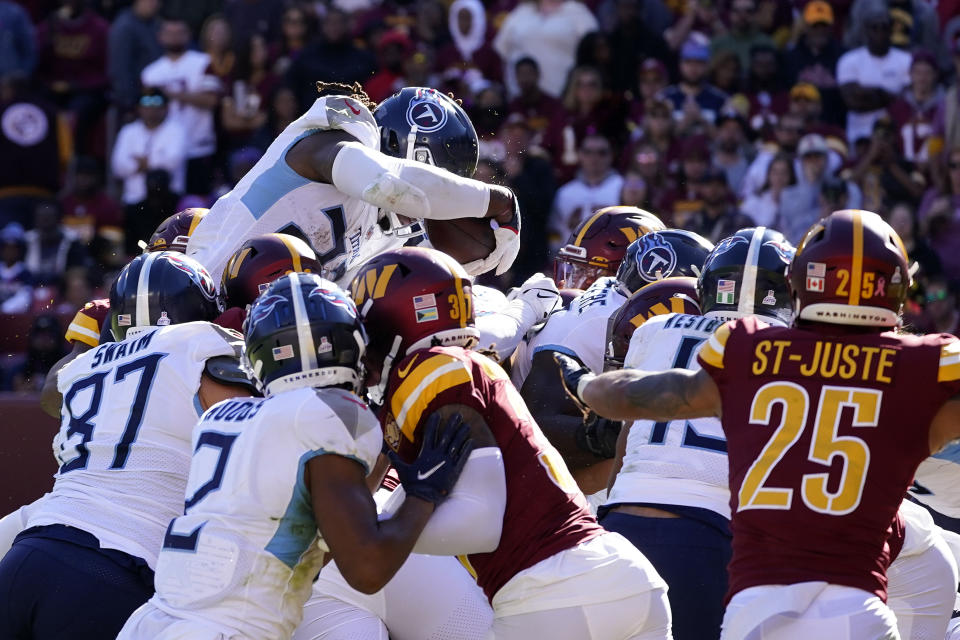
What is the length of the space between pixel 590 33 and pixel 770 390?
32.9 feet

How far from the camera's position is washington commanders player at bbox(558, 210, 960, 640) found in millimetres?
4008

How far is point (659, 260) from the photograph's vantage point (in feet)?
21.0

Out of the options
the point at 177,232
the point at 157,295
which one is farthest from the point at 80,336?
the point at 177,232

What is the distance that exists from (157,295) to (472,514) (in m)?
1.85

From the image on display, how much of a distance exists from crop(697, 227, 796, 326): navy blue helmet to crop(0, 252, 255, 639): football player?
69.5 inches

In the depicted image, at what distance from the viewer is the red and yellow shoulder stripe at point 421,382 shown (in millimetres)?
4324

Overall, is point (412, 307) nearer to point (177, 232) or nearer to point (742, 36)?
point (177, 232)

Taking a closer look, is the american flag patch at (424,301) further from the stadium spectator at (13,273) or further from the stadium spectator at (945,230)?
the stadium spectator at (13,273)

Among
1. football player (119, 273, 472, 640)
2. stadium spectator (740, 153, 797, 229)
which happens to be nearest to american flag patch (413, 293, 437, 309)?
football player (119, 273, 472, 640)

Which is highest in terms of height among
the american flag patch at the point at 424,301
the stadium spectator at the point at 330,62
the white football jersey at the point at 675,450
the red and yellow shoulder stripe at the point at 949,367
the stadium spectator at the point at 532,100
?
the stadium spectator at the point at 330,62

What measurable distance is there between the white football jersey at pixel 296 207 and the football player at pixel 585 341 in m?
0.85

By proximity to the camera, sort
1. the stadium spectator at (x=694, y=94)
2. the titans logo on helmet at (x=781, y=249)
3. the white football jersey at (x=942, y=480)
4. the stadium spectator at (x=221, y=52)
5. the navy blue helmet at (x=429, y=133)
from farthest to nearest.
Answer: the stadium spectator at (x=221, y=52) → the stadium spectator at (x=694, y=94) → the navy blue helmet at (x=429, y=133) → the titans logo on helmet at (x=781, y=249) → the white football jersey at (x=942, y=480)

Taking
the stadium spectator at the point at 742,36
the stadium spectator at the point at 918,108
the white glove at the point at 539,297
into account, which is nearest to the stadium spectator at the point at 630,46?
the stadium spectator at the point at 742,36

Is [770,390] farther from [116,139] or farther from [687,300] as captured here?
[116,139]
